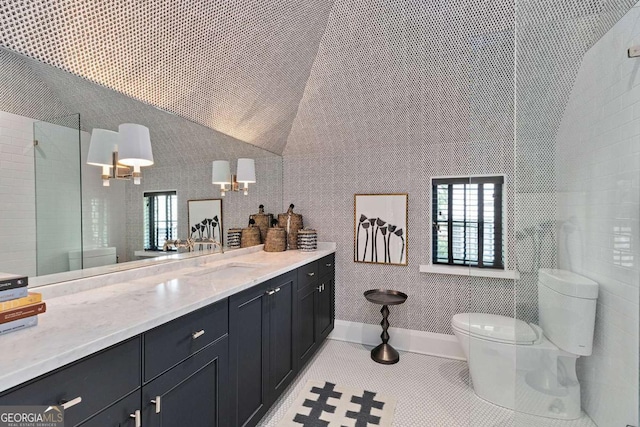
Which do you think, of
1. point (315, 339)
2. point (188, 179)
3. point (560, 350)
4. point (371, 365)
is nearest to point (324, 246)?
point (315, 339)

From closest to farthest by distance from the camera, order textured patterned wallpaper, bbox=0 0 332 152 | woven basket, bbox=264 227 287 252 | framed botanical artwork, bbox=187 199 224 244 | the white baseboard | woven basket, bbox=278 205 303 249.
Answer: textured patterned wallpaper, bbox=0 0 332 152 < framed botanical artwork, bbox=187 199 224 244 < the white baseboard < woven basket, bbox=264 227 287 252 < woven basket, bbox=278 205 303 249

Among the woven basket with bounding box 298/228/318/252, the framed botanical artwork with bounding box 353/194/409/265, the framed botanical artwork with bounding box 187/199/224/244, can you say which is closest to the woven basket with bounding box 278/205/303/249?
the woven basket with bounding box 298/228/318/252

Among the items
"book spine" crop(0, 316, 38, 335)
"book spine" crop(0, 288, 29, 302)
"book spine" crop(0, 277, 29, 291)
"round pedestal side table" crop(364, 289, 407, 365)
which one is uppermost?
"book spine" crop(0, 277, 29, 291)

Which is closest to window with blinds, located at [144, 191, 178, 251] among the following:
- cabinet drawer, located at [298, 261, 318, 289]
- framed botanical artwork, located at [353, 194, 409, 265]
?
cabinet drawer, located at [298, 261, 318, 289]

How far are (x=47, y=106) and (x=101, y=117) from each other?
0.22m

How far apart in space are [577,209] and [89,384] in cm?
242

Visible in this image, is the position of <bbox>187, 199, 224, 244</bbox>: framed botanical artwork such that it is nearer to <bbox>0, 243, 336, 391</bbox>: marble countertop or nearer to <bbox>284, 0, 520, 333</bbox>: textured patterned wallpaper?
<bbox>0, 243, 336, 391</bbox>: marble countertop

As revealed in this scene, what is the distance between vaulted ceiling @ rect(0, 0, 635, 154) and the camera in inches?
50.4

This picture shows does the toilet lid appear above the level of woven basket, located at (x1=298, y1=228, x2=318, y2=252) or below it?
below

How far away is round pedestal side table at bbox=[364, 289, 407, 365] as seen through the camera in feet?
8.49

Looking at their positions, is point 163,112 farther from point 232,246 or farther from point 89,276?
point 232,246

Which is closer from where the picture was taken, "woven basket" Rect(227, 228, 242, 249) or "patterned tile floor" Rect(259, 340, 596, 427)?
"patterned tile floor" Rect(259, 340, 596, 427)

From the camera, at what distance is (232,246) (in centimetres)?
259

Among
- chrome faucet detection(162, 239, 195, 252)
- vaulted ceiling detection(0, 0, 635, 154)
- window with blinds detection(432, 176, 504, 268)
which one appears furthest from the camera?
window with blinds detection(432, 176, 504, 268)
